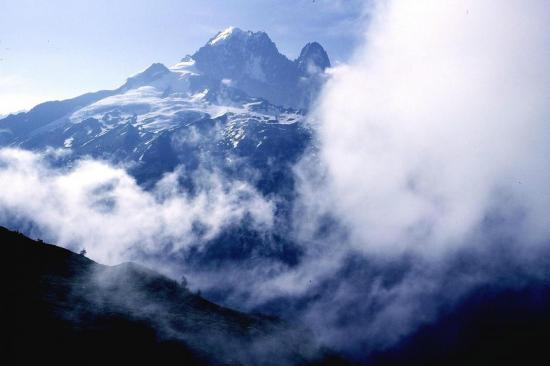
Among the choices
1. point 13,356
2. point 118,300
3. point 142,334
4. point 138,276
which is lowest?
point 13,356

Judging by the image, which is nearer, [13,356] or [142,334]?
[13,356]

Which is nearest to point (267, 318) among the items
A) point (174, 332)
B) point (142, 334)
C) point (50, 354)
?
point (174, 332)

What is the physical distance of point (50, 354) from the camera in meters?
40.8

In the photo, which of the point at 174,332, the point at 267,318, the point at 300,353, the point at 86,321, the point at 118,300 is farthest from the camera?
the point at 267,318

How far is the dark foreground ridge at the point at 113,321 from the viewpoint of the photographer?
145ft

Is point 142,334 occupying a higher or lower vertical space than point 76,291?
lower

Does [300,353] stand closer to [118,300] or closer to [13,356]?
[118,300]

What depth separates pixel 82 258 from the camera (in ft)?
257

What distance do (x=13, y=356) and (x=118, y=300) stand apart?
2498 centimetres

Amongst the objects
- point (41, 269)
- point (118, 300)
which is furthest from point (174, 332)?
point (41, 269)

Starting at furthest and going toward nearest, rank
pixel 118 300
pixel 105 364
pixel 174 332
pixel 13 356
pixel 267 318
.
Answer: pixel 267 318 → pixel 118 300 → pixel 174 332 → pixel 105 364 → pixel 13 356

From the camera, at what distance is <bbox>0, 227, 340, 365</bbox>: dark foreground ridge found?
145 ft

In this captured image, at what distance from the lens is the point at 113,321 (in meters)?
53.8

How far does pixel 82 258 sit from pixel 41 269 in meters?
14.8
